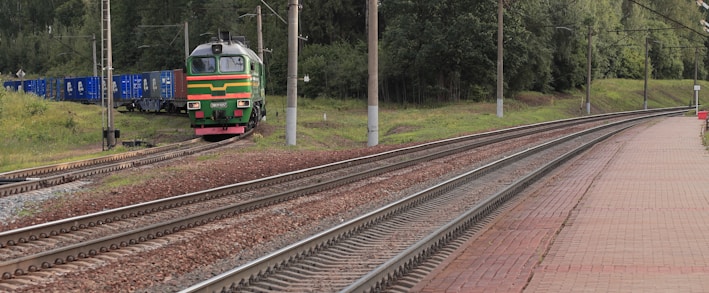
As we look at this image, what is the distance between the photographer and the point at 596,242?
9.40 meters

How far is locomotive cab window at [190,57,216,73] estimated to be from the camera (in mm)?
29094

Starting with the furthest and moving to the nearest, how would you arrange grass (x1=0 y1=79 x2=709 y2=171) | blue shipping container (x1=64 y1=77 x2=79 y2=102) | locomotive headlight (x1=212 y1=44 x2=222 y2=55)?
blue shipping container (x1=64 y1=77 x2=79 y2=102)
grass (x1=0 y1=79 x2=709 y2=171)
locomotive headlight (x1=212 y1=44 x2=222 y2=55)

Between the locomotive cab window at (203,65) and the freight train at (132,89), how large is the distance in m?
5.63

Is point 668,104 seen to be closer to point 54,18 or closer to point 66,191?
point 66,191

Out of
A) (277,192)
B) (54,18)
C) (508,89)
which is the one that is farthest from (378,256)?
(54,18)

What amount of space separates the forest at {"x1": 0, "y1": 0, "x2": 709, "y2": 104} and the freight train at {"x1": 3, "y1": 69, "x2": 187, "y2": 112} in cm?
362

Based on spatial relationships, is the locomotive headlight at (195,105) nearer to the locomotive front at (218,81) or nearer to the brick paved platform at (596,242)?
the locomotive front at (218,81)

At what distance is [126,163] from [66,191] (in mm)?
5423

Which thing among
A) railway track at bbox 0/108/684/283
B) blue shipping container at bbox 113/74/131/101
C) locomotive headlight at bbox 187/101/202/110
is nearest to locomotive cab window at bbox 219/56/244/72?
locomotive headlight at bbox 187/101/202/110

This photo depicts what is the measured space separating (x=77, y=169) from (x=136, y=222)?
9.30m

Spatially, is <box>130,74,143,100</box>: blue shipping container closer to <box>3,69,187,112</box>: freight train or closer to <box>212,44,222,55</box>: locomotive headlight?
<box>3,69,187,112</box>: freight train

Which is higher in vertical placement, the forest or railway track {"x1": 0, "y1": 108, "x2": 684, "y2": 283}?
the forest

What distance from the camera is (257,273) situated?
797cm

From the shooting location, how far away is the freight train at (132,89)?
4497cm
